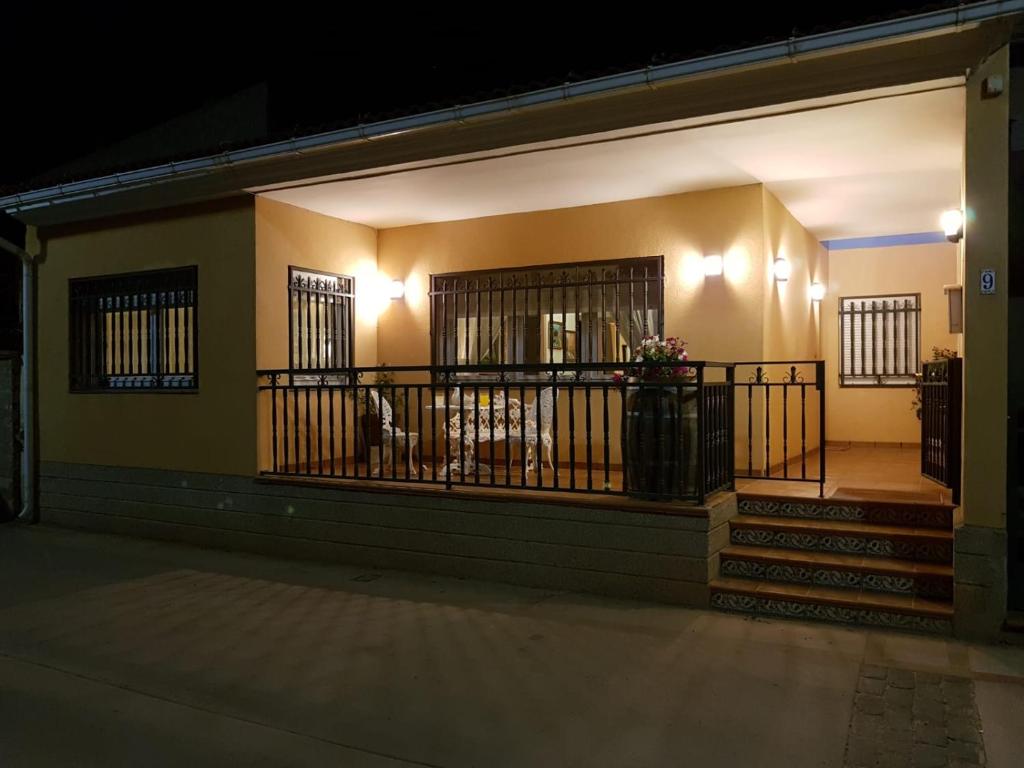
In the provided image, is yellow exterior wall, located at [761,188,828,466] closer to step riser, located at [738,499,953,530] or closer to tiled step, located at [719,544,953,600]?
step riser, located at [738,499,953,530]

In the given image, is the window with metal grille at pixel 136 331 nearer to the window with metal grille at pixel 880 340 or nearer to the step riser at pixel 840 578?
the step riser at pixel 840 578

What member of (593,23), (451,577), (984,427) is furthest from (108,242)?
(984,427)

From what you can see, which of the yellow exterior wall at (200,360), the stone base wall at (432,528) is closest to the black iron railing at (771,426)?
the stone base wall at (432,528)

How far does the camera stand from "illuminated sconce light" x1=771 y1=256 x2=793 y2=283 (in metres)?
7.96

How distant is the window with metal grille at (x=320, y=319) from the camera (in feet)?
26.6

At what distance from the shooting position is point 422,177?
7062 millimetres

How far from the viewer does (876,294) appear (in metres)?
10.8

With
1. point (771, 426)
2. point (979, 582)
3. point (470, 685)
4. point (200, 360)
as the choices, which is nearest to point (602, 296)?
point (771, 426)

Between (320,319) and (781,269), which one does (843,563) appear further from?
(320,319)

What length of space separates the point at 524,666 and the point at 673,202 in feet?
16.8

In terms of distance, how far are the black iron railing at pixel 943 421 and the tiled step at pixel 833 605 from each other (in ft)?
3.11

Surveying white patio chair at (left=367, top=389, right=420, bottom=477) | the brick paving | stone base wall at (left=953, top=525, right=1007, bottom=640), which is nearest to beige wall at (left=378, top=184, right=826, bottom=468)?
white patio chair at (left=367, top=389, right=420, bottom=477)

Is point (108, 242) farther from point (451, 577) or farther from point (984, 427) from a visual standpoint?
point (984, 427)

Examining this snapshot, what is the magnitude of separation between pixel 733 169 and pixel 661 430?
2692 mm
